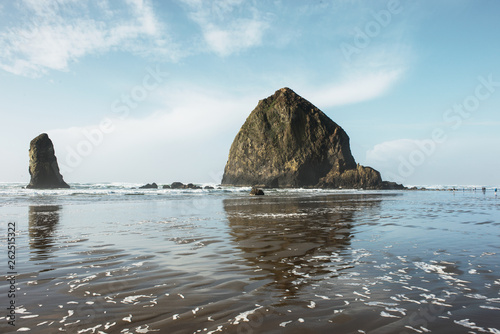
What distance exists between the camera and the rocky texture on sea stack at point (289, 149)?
362 ft

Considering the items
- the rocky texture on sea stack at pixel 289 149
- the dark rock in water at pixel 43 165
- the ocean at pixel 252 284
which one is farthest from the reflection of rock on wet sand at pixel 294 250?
the rocky texture on sea stack at pixel 289 149

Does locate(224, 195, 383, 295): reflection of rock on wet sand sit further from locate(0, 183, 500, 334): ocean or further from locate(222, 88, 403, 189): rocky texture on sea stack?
locate(222, 88, 403, 189): rocky texture on sea stack

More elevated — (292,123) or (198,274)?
(292,123)

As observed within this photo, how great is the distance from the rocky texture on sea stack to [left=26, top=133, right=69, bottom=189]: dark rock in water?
62350 mm

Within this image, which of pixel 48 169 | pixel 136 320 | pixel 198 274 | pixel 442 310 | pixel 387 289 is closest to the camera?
pixel 136 320

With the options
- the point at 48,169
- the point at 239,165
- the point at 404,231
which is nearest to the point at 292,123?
the point at 239,165

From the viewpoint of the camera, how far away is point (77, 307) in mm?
3533

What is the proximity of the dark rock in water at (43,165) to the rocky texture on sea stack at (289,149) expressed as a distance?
2455 inches

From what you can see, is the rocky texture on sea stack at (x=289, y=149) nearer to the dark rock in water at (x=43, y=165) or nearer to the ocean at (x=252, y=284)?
the dark rock in water at (x=43, y=165)

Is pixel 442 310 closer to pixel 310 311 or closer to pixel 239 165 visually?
pixel 310 311

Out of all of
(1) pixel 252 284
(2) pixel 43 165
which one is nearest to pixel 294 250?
A: (1) pixel 252 284

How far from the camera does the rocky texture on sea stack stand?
362 ft

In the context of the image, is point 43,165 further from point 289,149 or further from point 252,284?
point 252,284

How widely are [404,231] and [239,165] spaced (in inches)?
4530
